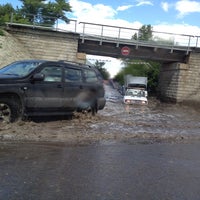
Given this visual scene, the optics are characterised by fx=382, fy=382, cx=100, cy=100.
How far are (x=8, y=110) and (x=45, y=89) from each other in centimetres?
124

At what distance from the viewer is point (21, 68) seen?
1034 centimetres

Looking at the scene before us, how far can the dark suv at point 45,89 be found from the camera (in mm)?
9547

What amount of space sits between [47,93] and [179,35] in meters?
31.4

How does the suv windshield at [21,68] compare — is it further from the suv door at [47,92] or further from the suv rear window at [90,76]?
the suv rear window at [90,76]

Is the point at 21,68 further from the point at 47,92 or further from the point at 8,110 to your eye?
the point at 8,110

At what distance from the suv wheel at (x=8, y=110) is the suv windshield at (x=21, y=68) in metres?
0.82

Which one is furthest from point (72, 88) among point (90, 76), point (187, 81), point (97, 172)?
point (187, 81)

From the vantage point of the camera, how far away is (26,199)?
4.36m

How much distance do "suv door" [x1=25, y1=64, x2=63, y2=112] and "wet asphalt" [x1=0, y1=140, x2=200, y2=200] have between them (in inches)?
87.9

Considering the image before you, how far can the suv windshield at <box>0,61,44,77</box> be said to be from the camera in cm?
1004

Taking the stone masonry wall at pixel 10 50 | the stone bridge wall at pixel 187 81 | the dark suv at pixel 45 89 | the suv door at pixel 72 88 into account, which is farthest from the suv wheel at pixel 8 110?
the stone bridge wall at pixel 187 81

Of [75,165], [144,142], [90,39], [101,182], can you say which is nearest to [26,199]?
[101,182]

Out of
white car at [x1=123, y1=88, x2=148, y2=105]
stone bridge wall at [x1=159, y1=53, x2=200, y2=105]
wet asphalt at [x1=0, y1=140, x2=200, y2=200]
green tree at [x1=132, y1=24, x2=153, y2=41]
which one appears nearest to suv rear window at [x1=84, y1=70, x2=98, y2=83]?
wet asphalt at [x1=0, y1=140, x2=200, y2=200]

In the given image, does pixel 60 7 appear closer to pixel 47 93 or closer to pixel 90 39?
pixel 90 39
